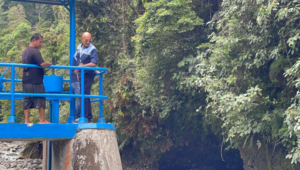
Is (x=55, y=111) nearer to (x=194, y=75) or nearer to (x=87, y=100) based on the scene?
(x=87, y=100)

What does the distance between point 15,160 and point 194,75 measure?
9117mm

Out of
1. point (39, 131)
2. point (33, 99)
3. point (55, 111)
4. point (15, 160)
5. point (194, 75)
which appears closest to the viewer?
point (39, 131)

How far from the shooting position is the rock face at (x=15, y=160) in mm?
17969

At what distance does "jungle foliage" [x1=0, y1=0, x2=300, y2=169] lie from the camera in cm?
1066

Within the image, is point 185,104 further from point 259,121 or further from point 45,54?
point 45,54

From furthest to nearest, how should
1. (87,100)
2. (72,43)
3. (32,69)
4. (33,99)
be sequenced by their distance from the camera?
(72,43) < (87,100) < (33,99) < (32,69)

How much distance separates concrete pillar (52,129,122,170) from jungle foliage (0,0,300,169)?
14.1 feet

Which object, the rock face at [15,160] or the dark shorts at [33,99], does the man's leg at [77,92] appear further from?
the rock face at [15,160]

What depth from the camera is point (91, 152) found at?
20.5 feet

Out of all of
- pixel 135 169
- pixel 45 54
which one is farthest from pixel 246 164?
pixel 45 54

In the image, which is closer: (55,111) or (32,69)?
(32,69)

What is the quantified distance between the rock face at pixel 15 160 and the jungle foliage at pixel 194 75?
4.74ft

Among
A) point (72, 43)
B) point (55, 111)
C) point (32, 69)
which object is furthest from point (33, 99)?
point (72, 43)

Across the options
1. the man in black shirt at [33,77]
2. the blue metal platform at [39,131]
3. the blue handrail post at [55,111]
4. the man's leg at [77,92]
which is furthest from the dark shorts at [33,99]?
the blue handrail post at [55,111]
